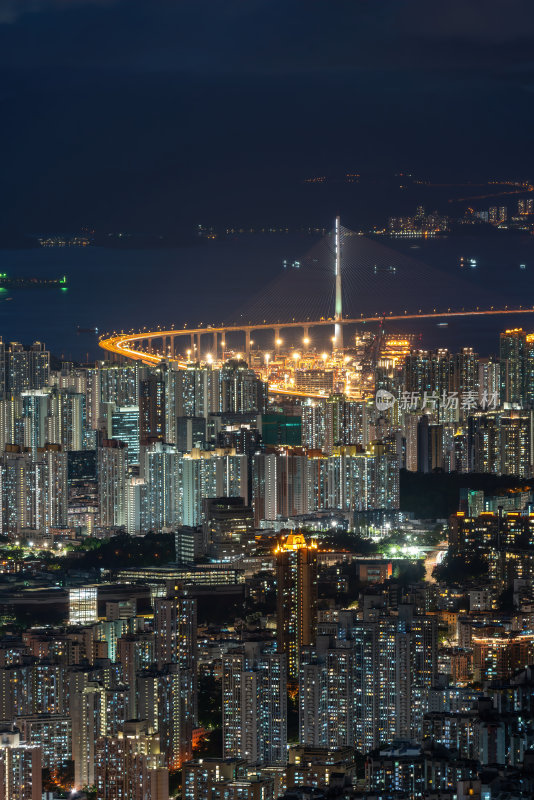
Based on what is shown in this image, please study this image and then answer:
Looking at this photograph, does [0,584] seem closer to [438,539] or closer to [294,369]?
[438,539]

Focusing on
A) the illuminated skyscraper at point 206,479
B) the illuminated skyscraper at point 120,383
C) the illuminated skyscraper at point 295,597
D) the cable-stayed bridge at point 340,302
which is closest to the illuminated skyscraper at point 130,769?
the illuminated skyscraper at point 295,597

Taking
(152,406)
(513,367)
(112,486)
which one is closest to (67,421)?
(152,406)

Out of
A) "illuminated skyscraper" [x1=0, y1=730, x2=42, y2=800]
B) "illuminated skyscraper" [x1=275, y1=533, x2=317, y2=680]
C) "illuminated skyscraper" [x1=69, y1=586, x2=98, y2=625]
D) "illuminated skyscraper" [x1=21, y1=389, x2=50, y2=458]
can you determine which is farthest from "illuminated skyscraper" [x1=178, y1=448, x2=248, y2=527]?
"illuminated skyscraper" [x1=0, y1=730, x2=42, y2=800]

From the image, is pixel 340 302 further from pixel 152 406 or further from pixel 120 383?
pixel 152 406

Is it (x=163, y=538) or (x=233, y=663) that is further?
(x=163, y=538)

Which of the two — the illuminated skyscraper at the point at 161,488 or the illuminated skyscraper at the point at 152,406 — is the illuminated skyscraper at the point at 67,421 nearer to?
the illuminated skyscraper at the point at 152,406

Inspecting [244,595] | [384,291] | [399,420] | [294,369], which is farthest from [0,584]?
[384,291]

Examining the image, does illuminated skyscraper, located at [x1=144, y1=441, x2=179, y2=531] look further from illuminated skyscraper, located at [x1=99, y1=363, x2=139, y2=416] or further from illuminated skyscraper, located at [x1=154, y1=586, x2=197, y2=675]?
illuminated skyscraper, located at [x1=154, y1=586, x2=197, y2=675]
